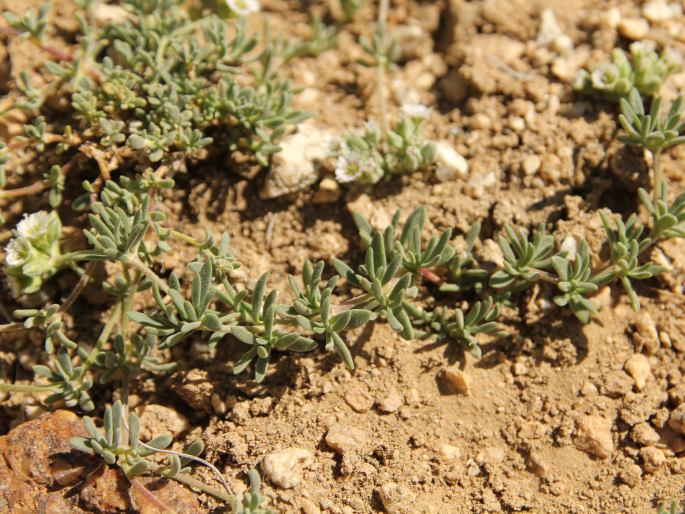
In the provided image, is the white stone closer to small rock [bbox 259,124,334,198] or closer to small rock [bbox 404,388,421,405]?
small rock [bbox 404,388,421,405]

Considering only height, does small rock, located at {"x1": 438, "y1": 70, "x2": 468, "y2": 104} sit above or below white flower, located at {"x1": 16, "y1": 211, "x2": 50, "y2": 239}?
above

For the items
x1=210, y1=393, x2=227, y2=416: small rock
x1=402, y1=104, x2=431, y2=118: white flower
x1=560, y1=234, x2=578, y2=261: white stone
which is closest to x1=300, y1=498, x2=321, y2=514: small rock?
x1=210, y1=393, x2=227, y2=416: small rock

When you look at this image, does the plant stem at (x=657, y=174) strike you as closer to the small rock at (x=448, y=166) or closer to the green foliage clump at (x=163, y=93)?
the small rock at (x=448, y=166)

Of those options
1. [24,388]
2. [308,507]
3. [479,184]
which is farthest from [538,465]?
[24,388]

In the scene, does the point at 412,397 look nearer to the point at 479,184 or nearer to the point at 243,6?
the point at 479,184

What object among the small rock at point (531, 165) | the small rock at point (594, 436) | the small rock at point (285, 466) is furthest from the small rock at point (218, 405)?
the small rock at point (531, 165)

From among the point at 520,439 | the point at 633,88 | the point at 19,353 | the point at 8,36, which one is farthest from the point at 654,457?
the point at 8,36

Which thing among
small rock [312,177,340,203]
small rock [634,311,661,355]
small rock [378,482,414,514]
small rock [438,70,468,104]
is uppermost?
small rock [438,70,468,104]
